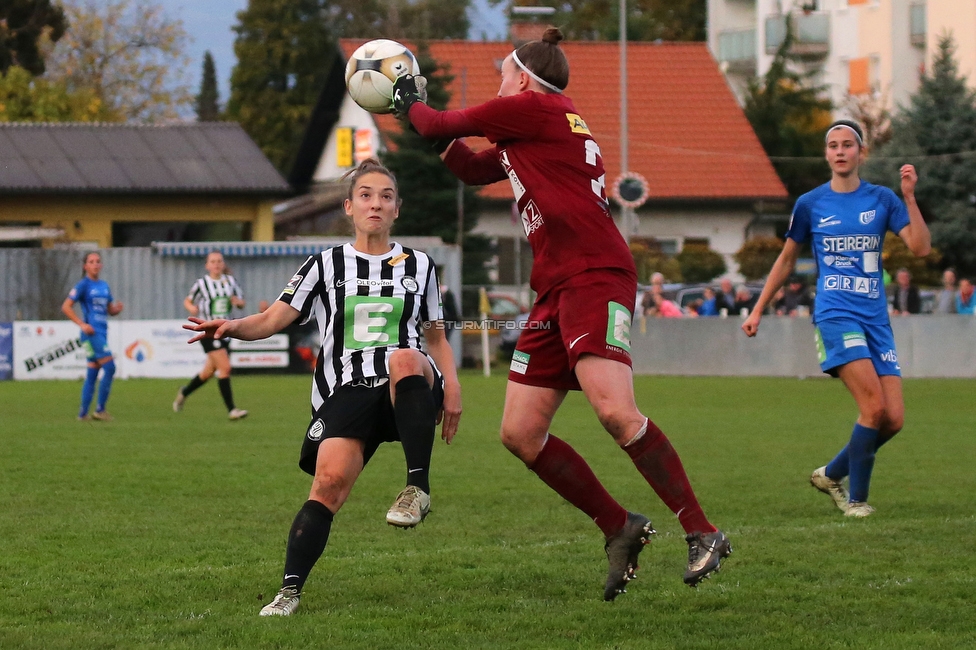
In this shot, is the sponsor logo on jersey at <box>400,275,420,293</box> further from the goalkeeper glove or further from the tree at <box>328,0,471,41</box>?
the tree at <box>328,0,471,41</box>

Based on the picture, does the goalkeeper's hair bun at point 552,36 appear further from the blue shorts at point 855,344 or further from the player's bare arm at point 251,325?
the blue shorts at point 855,344

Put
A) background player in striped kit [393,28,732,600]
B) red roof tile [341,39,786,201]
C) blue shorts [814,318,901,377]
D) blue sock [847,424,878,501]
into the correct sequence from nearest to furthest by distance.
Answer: background player in striped kit [393,28,732,600] < blue shorts [814,318,901,377] < blue sock [847,424,878,501] < red roof tile [341,39,786,201]

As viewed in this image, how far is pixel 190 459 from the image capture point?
12.0 m

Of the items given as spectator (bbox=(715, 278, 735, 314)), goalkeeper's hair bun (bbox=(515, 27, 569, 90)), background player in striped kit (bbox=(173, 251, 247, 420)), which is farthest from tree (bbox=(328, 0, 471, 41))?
goalkeeper's hair bun (bbox=(515, 27, 569, 90))

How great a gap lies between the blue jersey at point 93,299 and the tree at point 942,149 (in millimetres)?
27810

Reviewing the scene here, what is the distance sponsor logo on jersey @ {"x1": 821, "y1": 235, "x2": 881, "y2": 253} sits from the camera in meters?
8.42

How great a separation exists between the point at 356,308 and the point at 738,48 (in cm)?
5558

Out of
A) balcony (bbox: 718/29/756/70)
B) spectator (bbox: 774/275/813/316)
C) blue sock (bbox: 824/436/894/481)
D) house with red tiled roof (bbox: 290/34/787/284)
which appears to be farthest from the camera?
balcony (bbox: 718/29/756/70)

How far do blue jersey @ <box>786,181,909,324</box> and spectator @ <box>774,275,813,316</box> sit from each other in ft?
57.8

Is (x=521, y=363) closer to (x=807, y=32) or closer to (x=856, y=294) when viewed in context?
(x=856, y=294)

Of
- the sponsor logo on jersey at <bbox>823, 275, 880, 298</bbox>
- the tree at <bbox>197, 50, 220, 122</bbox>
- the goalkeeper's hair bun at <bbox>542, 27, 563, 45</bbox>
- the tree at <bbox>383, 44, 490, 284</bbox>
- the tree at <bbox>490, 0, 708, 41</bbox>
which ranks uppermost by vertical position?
the tree at <bbox>197, 50, 220, 122</bbox>

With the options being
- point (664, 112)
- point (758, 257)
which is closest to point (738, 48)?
point (664, 112)

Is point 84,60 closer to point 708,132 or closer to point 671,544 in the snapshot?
point 708,132

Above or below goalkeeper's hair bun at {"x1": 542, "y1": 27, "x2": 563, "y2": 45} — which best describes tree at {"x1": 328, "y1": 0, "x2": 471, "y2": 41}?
above
